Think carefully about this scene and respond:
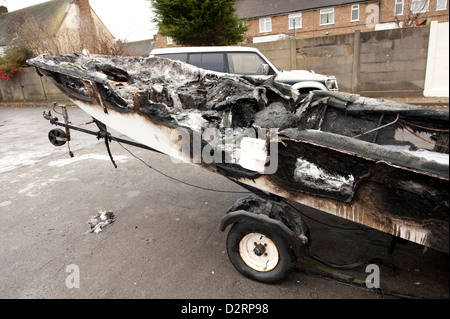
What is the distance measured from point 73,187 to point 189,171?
2010 mm

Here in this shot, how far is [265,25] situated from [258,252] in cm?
2748

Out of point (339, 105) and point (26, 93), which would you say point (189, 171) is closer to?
point (339, 105)

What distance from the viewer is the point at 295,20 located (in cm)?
2534

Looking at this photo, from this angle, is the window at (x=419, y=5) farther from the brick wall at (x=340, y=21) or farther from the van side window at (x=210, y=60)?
the van side window at (x=210, y=60)

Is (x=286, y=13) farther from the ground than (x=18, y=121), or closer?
farther from the ground

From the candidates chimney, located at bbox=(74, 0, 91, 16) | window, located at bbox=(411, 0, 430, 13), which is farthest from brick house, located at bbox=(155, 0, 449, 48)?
window, located at bbox=(411, 0, 430, 13)

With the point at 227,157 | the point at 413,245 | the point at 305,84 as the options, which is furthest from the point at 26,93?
the point at 413,245

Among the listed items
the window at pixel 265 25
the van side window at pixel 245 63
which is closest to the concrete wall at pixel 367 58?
the van side window at pixel 245 63

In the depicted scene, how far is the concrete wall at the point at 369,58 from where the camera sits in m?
9.57

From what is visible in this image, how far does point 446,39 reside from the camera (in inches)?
71.8

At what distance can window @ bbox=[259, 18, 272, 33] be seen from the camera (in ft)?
86.1

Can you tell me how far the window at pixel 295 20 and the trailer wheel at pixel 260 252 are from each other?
1028 inches

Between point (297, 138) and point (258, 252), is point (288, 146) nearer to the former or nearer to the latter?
point (297, 138)

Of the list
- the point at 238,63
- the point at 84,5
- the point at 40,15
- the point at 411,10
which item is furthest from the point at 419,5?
the point at 40,15
